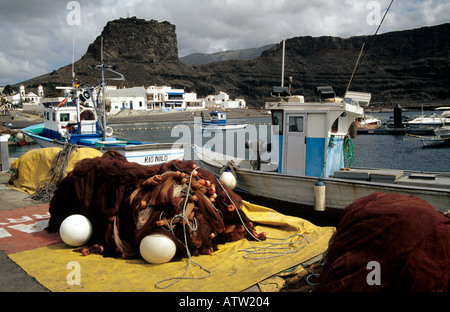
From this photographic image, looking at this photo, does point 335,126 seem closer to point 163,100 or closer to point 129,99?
point 129,99

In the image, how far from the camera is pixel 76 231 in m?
5.12

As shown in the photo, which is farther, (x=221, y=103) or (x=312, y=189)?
(x=221, y=103)

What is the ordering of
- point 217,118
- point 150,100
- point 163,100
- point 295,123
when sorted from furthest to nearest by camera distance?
point 163,100 < point 150,100 < point 217,118 < point 295,123

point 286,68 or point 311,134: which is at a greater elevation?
point 286,68

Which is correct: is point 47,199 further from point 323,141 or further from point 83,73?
point 83,73

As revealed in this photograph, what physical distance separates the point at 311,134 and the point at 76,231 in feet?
18.8

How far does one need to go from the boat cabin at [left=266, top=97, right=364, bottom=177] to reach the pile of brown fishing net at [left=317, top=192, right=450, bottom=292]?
508 cm

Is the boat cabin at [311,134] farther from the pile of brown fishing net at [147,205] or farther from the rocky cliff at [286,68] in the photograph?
the rocky cliff at [286,68]

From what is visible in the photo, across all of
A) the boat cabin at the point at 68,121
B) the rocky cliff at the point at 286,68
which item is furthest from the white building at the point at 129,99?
the boat cabin at the point at 68,121

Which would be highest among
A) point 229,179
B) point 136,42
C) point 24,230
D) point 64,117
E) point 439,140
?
point 136,42

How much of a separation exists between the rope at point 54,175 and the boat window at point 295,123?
5.80 meters

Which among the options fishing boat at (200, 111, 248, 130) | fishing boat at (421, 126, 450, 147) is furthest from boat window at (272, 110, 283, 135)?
fishing boat at (200, 111, 248, 130)

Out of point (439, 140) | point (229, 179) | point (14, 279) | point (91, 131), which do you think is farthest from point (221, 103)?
point (14, 279)

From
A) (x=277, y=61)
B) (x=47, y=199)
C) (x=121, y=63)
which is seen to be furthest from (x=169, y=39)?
(x=47, y=199)
